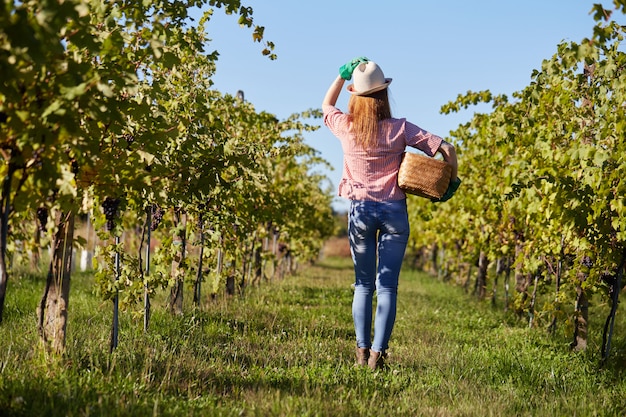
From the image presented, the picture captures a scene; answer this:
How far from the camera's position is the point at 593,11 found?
3.14 meters

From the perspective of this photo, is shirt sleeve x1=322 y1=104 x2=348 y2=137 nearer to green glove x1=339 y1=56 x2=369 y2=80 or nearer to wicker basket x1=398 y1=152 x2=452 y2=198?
green glove x1=339 y1=56 x2=369 y2=80

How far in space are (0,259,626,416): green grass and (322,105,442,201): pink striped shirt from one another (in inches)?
45.2

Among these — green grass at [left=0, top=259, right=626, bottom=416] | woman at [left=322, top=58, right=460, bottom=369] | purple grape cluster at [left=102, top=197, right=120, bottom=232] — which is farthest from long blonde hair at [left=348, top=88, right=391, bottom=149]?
purple grape cluster at [left=102, top=197, right=120, bottom=232]

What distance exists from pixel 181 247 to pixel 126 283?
64.9 inches

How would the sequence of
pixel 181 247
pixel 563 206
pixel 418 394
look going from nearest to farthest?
pixel 418 394
pixel 563 206
pixel 181 247

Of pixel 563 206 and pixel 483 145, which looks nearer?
pixel 563 206

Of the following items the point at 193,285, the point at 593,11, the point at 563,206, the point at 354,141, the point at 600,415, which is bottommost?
the point at 600,415

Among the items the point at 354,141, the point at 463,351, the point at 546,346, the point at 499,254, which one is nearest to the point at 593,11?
the point at 354,141

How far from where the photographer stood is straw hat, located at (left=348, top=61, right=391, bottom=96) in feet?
13.6

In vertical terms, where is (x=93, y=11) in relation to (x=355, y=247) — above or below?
above

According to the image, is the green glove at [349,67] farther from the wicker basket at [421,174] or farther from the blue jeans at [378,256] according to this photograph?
the blue jeans at [378,256]

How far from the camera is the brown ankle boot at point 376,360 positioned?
4199mm

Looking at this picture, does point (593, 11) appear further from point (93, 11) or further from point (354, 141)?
point (93, 11)

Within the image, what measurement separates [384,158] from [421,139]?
268mm
